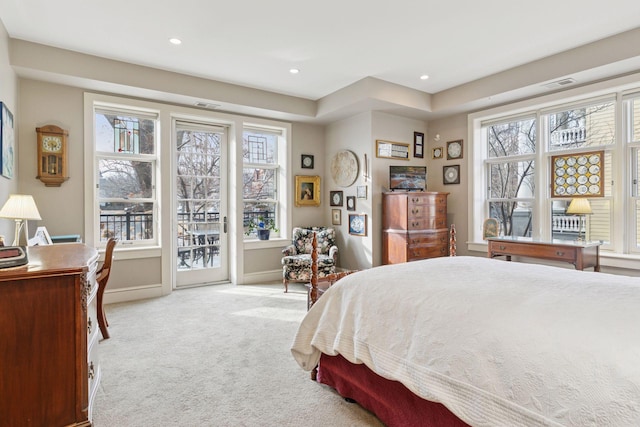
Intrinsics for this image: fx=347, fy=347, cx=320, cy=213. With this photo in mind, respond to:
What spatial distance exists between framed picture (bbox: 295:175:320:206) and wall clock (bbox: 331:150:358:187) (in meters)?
0.35

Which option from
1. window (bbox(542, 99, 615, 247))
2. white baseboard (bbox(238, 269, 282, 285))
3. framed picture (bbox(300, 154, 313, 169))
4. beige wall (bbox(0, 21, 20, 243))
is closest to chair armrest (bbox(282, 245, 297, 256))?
white baseboard (bbox(238, 269, 282, 285))

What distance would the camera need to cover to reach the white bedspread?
108 centimetres

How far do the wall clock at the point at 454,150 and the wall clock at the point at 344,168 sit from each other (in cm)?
149

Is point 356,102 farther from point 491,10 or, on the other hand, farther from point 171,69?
point 171,69

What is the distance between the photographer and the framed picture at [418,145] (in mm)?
5625

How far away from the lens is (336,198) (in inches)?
229

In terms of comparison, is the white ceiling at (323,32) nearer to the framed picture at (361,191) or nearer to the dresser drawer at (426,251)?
the framed picture at (361,191)

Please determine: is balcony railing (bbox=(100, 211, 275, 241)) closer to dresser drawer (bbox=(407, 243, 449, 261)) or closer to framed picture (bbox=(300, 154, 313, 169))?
framed picture (bbox=(300, 154, 313, 169))

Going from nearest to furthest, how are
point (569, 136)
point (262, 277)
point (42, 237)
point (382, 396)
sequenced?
point (382, 396) → point (42, 237) → point (569, 136) → point (262, 277)

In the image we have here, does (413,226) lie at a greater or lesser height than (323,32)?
lesser

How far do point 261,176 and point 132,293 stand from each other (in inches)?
98.9

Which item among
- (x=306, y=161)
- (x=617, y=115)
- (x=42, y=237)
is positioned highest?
(x=617, y=115)

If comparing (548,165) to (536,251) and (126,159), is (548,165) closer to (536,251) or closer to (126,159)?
(536,251)

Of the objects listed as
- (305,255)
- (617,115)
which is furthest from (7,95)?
(617,115)
